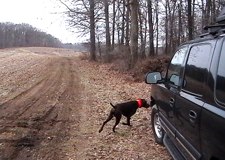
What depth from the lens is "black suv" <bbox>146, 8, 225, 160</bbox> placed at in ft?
11.6

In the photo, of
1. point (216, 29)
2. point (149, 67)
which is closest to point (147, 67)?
point (149, 67)

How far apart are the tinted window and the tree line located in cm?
12477

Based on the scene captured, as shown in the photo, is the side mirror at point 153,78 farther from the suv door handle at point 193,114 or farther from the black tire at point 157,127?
the suv door handle at point 193,114

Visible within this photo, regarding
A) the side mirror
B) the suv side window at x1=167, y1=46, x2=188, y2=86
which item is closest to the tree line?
the side mirror

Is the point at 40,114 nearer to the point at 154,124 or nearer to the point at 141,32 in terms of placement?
the point at 154,124

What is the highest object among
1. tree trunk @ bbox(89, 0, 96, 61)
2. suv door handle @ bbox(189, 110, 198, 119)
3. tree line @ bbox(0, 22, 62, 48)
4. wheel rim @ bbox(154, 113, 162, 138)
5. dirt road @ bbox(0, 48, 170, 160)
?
tree line @ bbox(0, 22, 62, 48)

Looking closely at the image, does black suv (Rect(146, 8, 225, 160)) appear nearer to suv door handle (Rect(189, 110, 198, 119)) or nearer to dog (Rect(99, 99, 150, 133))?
suv door handle (Rect(189, 110, 198, 119))

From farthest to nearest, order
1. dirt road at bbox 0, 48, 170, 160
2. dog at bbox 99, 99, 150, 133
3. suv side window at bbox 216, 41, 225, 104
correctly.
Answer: dog at bbox 99, 99, 150, 133 < dirt road at bbox 0, 48, 170, 160 < suv side window at bbox 216, 41, 225, 104

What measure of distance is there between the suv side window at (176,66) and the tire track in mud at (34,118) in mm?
Answer: 2697

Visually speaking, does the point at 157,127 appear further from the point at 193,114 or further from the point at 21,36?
the point at 21,36

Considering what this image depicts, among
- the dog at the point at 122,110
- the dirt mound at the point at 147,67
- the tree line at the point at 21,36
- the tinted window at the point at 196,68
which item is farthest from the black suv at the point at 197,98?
the tree line at the point at 21,36

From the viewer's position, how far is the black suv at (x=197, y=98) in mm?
3541

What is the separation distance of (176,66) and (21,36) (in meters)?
137

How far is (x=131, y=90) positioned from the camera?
1595 cm
